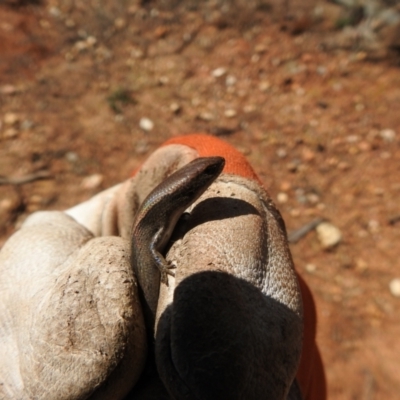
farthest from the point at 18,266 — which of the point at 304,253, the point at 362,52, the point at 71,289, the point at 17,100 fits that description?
the point at 362,52

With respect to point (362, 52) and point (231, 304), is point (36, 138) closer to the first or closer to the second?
point (231, 304)

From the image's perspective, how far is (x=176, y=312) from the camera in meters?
1.50

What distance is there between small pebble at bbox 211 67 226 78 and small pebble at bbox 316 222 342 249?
8.78 feet

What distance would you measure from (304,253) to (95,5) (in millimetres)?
5113

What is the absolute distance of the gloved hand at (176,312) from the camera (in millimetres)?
1461

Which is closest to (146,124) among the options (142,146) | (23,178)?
(142,146)

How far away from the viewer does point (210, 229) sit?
5.77ft

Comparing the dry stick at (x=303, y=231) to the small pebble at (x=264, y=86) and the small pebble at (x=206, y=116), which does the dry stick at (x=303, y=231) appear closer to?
the small pebble at (x=206, y=116)

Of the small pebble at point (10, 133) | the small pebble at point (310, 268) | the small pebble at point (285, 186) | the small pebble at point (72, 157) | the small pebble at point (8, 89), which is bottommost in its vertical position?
the small pebble at point (310, 268)

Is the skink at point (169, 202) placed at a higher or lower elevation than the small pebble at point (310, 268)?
higher

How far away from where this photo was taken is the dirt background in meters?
3.94

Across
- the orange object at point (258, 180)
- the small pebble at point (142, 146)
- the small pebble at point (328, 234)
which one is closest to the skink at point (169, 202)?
the orange object at point (258, 180)

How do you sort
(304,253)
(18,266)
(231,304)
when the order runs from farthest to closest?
(304,253), (18,266), (231,304)

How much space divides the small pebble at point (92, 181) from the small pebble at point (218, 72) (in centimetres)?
231
